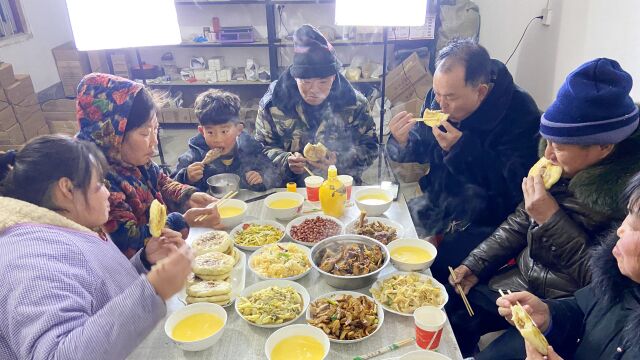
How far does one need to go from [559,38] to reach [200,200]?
125 inches

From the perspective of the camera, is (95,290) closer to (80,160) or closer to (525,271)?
(80,160)

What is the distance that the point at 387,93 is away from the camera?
18.8ft

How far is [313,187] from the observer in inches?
105

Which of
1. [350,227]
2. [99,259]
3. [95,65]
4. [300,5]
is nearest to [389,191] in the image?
[350,227]

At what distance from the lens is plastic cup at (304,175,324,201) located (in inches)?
105

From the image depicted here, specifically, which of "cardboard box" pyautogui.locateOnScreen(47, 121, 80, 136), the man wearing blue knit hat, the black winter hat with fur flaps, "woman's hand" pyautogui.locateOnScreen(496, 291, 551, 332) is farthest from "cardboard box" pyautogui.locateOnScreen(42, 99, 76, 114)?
"woman's hand" pyautogui.locateOnScreen(496, 291, 551, 332)

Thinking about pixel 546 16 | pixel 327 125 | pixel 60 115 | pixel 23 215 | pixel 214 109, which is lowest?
pixel 60 115

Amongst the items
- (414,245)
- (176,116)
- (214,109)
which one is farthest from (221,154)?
(176,116)

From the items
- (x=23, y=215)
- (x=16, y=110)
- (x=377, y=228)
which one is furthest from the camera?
(x=16, y=110)

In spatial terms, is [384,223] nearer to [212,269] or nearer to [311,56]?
[212,269]

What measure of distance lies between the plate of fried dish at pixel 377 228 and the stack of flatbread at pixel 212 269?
0.65 m

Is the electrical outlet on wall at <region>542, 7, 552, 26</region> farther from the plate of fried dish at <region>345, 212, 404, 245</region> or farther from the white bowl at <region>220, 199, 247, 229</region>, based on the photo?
the white bowl at <region>220, 199, 247, 229</region>

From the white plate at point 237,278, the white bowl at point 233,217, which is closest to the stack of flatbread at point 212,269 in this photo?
the white plate at point 237,278

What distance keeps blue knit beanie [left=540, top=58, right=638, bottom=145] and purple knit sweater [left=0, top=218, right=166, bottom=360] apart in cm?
184
